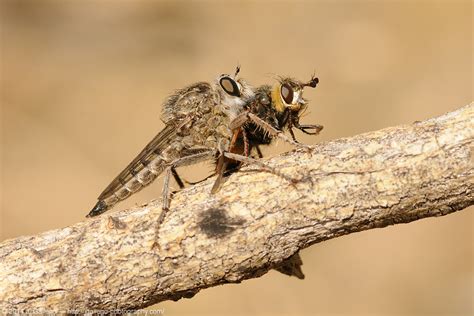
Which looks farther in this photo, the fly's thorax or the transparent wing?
the transparent wing

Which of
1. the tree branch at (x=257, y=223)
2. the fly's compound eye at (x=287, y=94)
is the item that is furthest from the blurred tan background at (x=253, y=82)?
the tree branch at (x=257, y=223)

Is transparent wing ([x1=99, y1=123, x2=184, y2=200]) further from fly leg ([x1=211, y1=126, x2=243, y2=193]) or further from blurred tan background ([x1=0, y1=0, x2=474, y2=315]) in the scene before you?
blurred tan background ([x1=0, y1=0, x2=474, y2=315])

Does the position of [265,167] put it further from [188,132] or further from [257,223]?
[188,132]

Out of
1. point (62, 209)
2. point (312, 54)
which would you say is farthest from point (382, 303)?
point (312, 54)

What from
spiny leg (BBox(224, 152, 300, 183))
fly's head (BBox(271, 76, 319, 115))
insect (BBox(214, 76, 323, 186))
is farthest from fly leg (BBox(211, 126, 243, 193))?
fly's head (BBox(271, 76, 319, 115))

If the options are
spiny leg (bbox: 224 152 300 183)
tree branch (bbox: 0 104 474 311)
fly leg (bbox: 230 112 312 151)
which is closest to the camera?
tree branch (bbox: 0 104 474 311)

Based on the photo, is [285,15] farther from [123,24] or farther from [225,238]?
[225,238]
